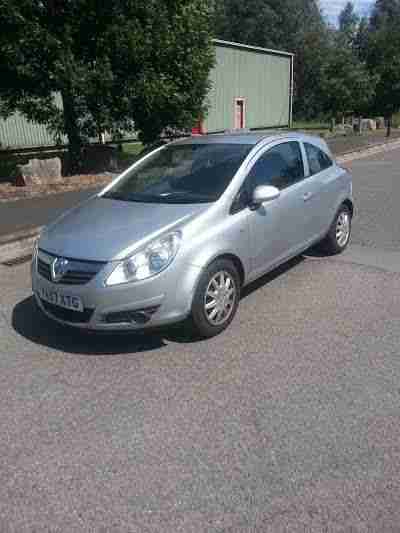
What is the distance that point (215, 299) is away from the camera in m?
3.99

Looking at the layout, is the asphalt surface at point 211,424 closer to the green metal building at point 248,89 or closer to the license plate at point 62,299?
the license plate at point 62,299

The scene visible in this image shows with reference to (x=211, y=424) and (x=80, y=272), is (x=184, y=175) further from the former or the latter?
(x=211, y=424)

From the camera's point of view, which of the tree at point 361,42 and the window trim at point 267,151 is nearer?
the window trim at point 267,151

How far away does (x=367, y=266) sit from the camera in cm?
571

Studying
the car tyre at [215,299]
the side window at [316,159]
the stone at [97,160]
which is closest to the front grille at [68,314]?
the car tyre at [215,299]

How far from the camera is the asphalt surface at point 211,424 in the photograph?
7.83ft

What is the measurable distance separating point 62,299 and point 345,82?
2583 centimetres

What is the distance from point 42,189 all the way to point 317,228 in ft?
21.1

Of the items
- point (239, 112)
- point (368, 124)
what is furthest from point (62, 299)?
point (368, 124)

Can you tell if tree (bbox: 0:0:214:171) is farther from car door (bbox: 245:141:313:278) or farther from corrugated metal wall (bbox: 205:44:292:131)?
corrugated metal wall (bbox: 205:44:292:131)

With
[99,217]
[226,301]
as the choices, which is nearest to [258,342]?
[226,301]

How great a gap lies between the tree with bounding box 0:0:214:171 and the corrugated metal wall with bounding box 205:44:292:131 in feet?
41.8

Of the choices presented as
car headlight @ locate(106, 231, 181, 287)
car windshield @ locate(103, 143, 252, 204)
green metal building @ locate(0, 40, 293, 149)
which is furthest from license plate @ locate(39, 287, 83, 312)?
green metal building @ locate(0, 40, 293, 149)

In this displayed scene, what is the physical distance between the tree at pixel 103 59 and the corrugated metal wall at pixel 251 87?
41.8 feet
